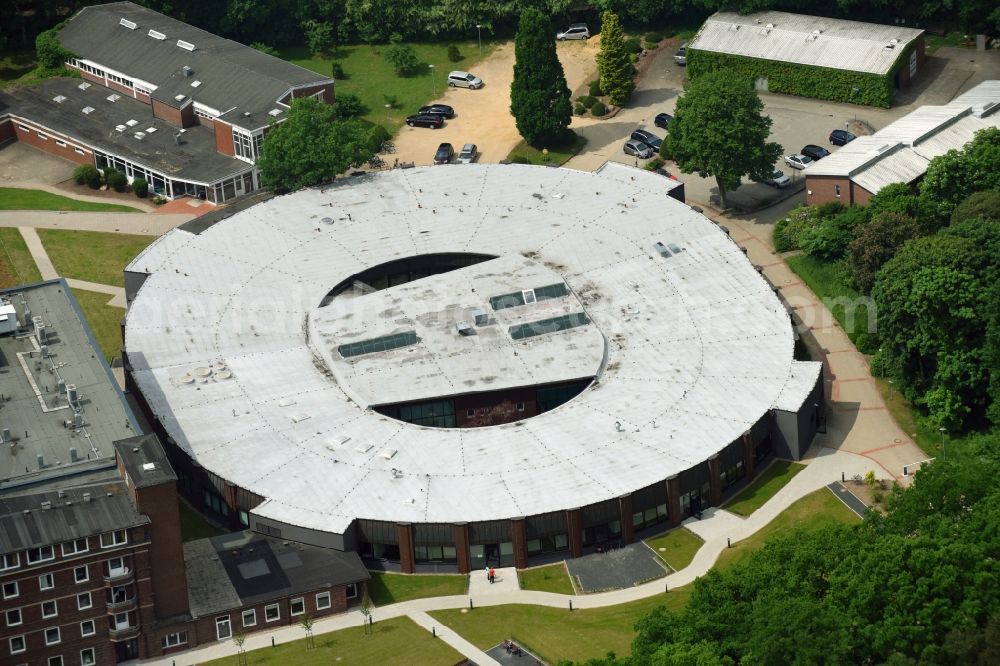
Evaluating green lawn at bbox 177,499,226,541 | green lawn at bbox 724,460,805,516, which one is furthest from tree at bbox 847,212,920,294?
green lawn at bbox 177,499,226,541

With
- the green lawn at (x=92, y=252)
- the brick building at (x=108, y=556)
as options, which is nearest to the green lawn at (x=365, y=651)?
the brick building at (x=108, y=556)

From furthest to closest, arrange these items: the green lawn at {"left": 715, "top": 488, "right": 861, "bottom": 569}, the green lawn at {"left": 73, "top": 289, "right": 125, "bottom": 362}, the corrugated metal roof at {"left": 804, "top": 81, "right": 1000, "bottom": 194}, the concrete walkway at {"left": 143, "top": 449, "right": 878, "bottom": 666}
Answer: the corrugated metal roof at {"left": 804, "top": 81, "right": 1000, "bottom": 194} < the green lawn at {"left": 73, "top": 289, "right": 125, "bottom": 362} < the green lawn at {"left": 715, "top": 488, "right": 861, "bottom": 569} < the concrete walkway at {"left": 143, "top": 449, "right": 878, "bottom": 666}

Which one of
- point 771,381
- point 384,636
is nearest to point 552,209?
point 771,381

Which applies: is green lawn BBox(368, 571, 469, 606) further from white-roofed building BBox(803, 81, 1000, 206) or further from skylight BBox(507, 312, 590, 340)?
white-roofed building BBox(803, 81, 1000, 206)

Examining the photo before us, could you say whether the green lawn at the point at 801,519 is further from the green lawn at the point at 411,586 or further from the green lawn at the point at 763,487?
the green lawn at the point at 411,586

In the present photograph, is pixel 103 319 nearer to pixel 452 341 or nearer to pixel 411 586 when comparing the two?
pixel 452 341

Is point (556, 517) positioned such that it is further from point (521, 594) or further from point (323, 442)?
point (323, 442)
